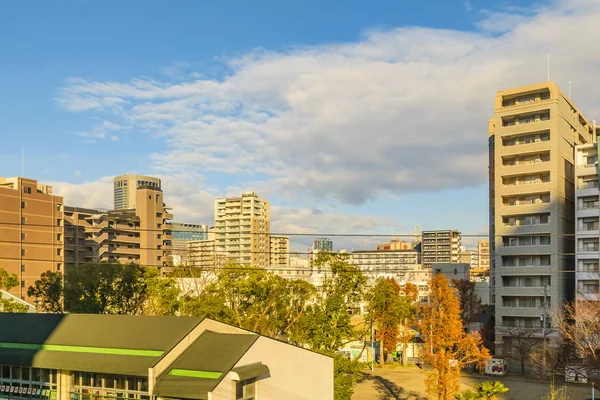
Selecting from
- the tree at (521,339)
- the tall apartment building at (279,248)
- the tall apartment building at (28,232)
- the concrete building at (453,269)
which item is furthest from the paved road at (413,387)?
the tall apartment building at (279,248)

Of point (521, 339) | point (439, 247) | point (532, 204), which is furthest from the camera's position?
point (439, 247)

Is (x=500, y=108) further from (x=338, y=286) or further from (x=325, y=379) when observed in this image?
(x=325, y=379)

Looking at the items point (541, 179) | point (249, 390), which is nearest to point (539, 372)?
point (541, 179)

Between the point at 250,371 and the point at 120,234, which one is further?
the point at 120,234

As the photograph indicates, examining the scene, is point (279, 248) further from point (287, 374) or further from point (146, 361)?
point (146, 361)

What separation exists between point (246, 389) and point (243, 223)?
446ft

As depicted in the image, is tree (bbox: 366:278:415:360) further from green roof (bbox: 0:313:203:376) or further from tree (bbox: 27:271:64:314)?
green roof (bbox: 0:313:203:376)

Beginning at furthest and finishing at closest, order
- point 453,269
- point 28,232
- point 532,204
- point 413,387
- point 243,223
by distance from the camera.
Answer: point 243,223
point 453,269
point 28,232
point 532,204
point 413,387

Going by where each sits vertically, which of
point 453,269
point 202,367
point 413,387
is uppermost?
point 202,367

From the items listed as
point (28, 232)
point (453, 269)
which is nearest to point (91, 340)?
point (28, 232)

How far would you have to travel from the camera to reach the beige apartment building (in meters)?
84.4

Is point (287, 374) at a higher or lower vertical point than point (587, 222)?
lower

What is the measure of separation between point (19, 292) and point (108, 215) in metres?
21.6

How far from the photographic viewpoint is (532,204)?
4962cm
